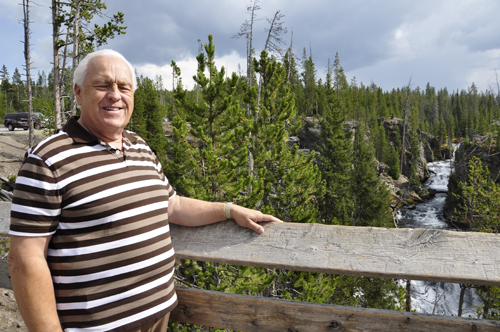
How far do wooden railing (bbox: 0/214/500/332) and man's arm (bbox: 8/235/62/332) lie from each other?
710 millimetres

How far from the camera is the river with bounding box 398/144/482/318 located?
72.3ft

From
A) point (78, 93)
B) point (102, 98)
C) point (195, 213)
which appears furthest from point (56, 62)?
point (195, 213)

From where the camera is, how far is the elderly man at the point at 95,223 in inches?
50.7

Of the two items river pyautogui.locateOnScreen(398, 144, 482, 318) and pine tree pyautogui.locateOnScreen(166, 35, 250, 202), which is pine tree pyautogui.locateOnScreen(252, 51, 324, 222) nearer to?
pine tree pyautogui.locateOnScreen(166, 35, 250, 202)

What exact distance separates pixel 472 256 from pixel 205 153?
11.0 meters

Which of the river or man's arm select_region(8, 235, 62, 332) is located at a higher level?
man's arm select_region(8, 235, 62, 332)

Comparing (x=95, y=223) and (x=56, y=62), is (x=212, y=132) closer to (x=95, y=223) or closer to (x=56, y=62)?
(x=56, y=62)

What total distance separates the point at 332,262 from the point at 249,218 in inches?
19.6

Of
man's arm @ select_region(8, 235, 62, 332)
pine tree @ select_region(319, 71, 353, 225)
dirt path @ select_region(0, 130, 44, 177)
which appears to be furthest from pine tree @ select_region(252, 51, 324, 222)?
dirt path @ select_region(0, 130, 44, 177)

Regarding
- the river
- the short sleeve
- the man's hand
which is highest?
the short sleeve

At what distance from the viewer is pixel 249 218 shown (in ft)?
5.93

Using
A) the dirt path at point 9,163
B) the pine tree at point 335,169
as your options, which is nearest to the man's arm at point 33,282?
the dirt path at point 9,163

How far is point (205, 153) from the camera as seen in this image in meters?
12.2

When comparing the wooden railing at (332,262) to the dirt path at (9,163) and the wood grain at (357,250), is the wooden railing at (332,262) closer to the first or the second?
the wood grain at (357,250)
